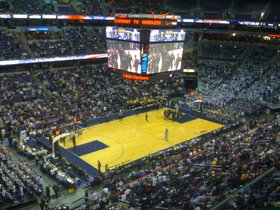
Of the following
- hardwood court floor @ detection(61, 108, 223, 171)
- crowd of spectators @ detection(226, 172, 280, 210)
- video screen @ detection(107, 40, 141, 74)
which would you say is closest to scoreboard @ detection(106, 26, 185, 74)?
video screen @ detection(107, 40, 141, 74)

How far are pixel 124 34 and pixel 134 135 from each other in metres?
8.72

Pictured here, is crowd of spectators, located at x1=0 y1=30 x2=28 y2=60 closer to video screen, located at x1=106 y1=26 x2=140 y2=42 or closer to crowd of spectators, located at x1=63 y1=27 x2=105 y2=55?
crowd of spectators, located at x1=63 y1=27 x2=105 y2=55

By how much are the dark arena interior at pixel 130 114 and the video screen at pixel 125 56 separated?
0.33 feet

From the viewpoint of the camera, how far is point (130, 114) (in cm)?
3538

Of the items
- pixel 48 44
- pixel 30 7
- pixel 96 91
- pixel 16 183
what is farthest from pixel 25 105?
pixel 30 7

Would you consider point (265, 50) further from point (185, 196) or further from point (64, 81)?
point (185, 196)

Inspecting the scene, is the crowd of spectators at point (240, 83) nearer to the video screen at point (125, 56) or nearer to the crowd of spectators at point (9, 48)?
the video screen at point (125, 56)

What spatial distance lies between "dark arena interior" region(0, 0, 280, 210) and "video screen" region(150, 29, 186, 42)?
97mm

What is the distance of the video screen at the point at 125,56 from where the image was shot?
25.5 m

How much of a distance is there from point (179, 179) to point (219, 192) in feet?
9.78

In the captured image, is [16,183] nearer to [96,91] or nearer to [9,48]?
[96,91]

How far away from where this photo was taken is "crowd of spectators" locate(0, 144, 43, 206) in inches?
699

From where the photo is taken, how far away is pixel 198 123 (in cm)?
3341

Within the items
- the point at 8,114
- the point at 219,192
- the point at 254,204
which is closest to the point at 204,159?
the point at 219,192
